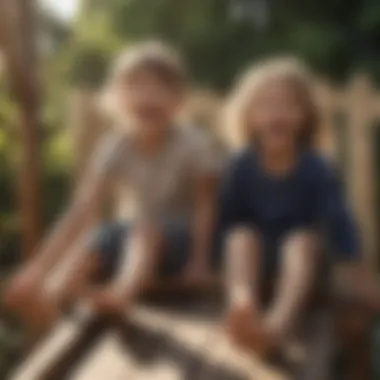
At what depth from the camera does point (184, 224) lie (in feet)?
1.72

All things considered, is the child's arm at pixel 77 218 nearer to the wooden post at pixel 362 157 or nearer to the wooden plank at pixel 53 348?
the wooden plank at pixel 53 348

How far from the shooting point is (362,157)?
68 cm

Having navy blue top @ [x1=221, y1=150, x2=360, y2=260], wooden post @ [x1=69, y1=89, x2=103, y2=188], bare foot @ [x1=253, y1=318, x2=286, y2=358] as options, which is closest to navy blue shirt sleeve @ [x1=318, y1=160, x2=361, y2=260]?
navy blue top @ [x1=221, y1=150, x2=360, y2=260]

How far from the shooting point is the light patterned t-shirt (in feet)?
1.73

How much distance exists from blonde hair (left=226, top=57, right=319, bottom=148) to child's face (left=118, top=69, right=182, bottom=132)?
0.04 meters

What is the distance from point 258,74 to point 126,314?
17cm

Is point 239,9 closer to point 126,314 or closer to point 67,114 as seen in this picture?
point 67,114

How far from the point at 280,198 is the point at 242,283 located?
0.25 ft

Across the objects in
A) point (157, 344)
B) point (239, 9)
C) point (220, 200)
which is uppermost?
point (239, 9)

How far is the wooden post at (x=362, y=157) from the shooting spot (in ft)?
2.19

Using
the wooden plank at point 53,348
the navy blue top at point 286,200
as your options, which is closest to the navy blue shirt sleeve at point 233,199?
the navy blue top at point 286,200

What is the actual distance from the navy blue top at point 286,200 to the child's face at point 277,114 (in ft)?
0.06

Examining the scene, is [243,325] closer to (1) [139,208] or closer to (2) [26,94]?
(1) [139,208]

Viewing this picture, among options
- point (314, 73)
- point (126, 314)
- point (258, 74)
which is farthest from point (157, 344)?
point (314, 73)
